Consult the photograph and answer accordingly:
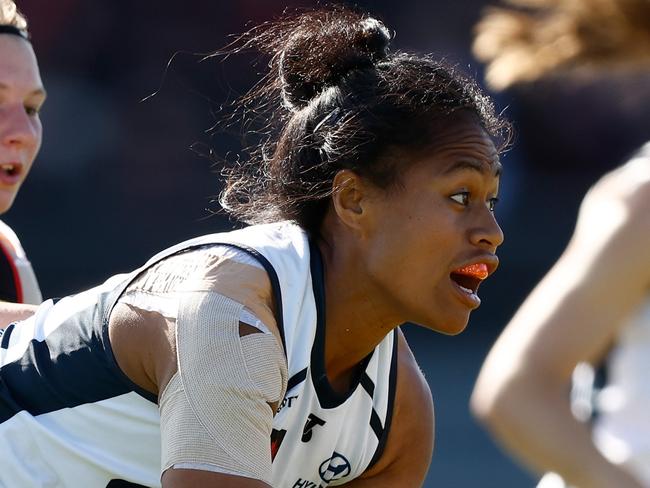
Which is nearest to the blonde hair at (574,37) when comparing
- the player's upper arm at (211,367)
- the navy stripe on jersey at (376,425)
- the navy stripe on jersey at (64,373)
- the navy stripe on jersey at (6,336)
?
the player's upper arm at (211,367)

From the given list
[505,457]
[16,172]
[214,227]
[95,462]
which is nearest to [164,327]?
[95,462]

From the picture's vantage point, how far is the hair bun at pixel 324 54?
2752mm

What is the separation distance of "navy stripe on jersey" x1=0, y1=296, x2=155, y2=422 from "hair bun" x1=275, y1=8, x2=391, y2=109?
702 millimetres

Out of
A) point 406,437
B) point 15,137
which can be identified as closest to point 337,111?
point 406,437

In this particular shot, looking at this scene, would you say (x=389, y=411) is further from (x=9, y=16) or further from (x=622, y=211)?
(x=9, y=16)

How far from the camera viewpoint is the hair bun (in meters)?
2.75

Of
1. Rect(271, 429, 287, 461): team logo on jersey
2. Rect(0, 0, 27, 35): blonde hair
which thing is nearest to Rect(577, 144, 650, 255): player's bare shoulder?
Rect(271, 429, 287, 461): team logo on jersey

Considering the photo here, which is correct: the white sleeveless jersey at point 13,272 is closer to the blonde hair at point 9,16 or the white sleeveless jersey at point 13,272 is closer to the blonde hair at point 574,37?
the blonde hair at point 9,16

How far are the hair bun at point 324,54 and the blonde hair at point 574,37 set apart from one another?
1.09 ft

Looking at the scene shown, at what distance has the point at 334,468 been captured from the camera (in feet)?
9.00

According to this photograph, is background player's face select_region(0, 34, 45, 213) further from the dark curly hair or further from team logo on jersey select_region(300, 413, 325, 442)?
team logo on jersey select_region(300, 413, 325, 442)

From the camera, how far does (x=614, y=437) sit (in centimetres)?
199

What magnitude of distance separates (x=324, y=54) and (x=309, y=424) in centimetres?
81

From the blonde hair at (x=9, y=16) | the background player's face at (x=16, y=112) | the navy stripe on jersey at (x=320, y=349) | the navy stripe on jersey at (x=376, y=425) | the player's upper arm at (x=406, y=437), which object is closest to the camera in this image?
the navy stripe on jersey at (x=320, y=349)
